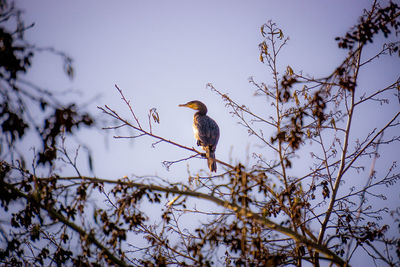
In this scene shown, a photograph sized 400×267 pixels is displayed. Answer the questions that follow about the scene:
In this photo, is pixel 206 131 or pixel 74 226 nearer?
pixel 74 226

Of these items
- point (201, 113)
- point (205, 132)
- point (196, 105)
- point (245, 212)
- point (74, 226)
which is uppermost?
point (196, 105)

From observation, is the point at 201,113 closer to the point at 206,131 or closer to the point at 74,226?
the point at 206,131

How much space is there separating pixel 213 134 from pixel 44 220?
6.25 meters

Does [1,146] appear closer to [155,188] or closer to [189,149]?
[155,188]

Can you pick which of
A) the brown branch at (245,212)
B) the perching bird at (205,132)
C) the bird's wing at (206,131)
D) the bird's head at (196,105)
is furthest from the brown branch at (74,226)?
the bird's head at (196,105)

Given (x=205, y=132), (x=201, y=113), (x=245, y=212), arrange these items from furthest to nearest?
(x=201, y=113)
(x=205, y=132)
(x=245, y=212)

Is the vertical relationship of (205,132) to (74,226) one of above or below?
above

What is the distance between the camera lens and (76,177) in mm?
3053

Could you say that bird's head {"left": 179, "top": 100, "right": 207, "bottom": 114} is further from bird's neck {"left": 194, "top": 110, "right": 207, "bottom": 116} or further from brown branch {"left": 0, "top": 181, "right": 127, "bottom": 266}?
brown branch {"left": 0, "top": 181, "right": 127, "bottom": 266}

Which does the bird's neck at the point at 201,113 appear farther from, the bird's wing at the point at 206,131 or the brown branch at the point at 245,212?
the brown branch at the point at 245,212

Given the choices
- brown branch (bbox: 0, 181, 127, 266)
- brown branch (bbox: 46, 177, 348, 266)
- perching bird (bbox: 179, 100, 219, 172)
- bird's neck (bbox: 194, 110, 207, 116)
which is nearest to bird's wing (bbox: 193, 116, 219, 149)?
perching bird (bbox: 179, 100, 219, 172)

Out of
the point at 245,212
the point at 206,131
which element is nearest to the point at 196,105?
the point at 206,131

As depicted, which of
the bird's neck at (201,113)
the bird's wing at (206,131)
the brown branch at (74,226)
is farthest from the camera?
the bird's neck at (201,113)

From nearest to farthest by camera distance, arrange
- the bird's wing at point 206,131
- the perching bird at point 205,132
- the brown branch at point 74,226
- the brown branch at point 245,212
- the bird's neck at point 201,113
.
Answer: the brown branch at point 74,226 < the brown branch at point 245,212 < the perching bird at point 205,132 < the bird's wing at point 206,131 < the bird's neck at point 201,113
